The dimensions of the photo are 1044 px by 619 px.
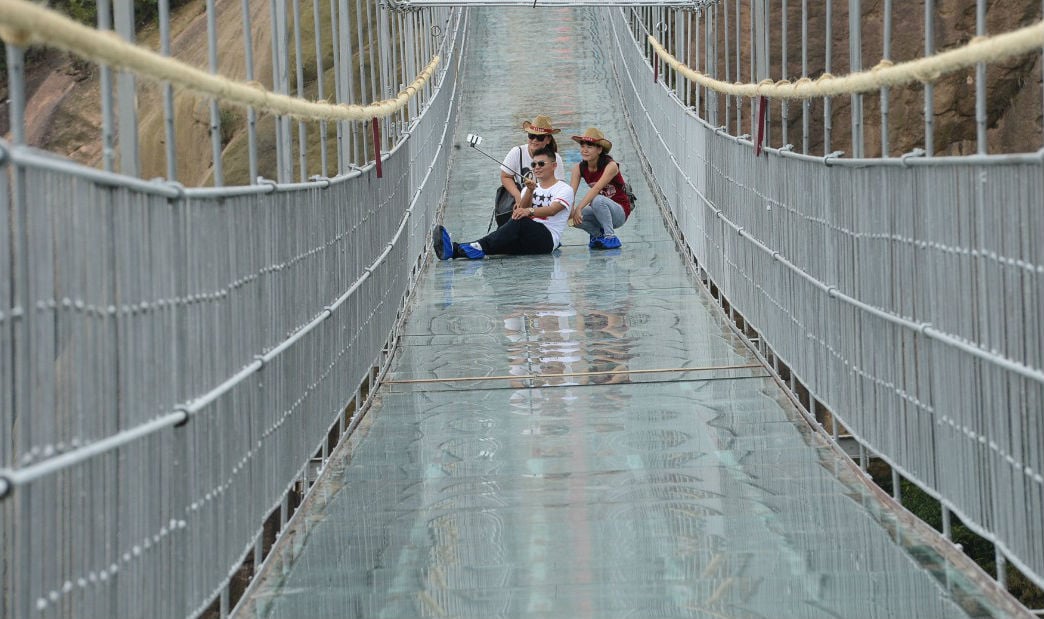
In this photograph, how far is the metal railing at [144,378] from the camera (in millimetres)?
2902

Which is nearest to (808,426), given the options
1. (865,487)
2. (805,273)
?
(805,273)

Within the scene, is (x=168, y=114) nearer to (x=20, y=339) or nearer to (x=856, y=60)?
(x=20, y=339)

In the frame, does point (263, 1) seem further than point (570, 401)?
Yes

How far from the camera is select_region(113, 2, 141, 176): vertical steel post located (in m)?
4.27

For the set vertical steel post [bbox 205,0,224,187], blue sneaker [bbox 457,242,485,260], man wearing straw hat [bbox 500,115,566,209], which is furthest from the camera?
blue sneaker [bbox 457,242,485,260]

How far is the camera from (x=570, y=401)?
27.6 feet

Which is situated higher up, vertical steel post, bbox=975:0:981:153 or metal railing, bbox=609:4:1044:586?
vertical steel post, bbox=975:0:981:153

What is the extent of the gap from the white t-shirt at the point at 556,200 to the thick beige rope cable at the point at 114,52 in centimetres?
935

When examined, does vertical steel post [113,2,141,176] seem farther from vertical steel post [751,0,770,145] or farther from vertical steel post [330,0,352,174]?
vertical steel post [751,0,770,145]

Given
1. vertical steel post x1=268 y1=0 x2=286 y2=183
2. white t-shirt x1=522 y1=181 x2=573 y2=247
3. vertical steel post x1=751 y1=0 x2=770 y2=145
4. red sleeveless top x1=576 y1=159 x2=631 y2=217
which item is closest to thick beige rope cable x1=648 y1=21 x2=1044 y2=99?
vertical steel post x1=268 y1=0 x2=286 y2=183

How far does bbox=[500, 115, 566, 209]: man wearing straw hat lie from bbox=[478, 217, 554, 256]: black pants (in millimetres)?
228

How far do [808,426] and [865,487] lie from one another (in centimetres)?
135

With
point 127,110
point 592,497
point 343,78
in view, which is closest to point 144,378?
point 127,110

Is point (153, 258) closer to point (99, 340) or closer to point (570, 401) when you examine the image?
point (99, 340)
